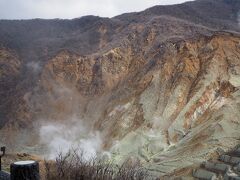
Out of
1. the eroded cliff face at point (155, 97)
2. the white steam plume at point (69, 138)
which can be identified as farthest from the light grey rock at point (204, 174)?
the white steam plume at point (69, 138)

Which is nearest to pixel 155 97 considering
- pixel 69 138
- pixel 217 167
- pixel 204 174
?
pixel 69 138

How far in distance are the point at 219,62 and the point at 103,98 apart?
12336 mm

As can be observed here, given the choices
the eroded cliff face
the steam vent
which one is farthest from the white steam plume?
the eroded cliff face

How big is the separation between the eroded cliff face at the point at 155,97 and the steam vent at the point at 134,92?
0.10 m

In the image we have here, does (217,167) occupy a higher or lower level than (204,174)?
higher

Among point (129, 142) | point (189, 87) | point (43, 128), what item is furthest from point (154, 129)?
point (43, 128)

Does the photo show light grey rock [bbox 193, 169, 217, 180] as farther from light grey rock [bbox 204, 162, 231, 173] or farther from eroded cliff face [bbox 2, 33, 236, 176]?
eroded cliff face [bbox 2, 33, 236, 176]

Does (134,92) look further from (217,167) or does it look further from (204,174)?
(204,174)

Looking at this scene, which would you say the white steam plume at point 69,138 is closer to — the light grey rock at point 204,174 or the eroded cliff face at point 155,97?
the eroded cliff face at point 155,97

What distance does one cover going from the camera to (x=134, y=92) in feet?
138

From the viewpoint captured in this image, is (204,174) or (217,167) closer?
(204,174)

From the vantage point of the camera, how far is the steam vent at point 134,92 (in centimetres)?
3055

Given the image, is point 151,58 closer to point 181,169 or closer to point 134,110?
point 134,110

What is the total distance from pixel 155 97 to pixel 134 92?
2663mm
